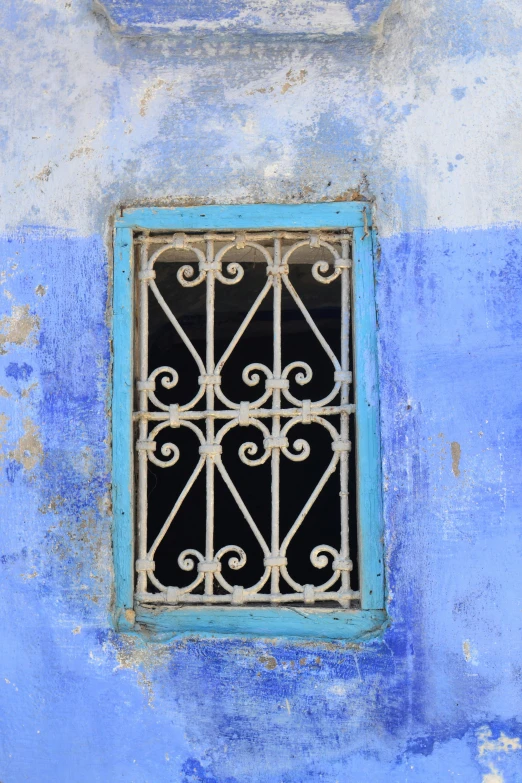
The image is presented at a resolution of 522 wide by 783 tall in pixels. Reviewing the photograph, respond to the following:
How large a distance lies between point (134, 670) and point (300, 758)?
1.82 feet

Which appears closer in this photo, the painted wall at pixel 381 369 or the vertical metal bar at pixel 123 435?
the painted wall at pixel 381 369

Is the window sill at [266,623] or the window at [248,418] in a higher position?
the window at [248,418]

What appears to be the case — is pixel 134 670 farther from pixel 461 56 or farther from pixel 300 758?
pixel 461 56

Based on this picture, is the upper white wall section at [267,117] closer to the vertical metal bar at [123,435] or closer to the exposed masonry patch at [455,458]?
the vertical metal bar at [123,435]

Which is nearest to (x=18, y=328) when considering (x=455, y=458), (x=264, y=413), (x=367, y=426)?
Result: (x=264, y=413)

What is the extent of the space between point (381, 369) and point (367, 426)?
7.1 inches

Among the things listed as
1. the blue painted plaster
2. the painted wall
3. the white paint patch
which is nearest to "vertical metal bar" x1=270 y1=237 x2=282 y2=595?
the painted wall

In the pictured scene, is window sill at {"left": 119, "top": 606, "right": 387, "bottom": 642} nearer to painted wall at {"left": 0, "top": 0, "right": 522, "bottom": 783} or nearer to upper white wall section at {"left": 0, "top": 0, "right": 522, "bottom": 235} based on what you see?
painted wall at {"left": 0, "top": 0, "right": 522, "bottom": 783}

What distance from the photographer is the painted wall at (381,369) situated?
100 inches

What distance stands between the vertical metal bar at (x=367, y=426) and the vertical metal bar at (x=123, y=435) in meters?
0.70

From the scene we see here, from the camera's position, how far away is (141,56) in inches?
111

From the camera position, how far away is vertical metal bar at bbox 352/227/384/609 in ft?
8.54

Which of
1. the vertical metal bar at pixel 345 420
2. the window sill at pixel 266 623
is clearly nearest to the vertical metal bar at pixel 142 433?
the window sill at pixel 266 623

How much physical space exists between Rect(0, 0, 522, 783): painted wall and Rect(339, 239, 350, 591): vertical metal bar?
4.6 inches
